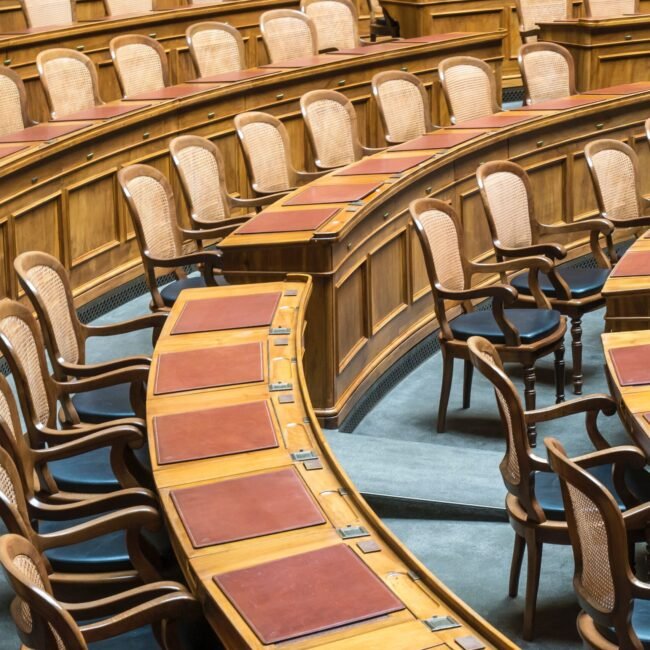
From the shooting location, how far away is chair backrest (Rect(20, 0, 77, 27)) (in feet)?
26.0

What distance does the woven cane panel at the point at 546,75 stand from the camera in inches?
291

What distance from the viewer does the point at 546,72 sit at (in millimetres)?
7422

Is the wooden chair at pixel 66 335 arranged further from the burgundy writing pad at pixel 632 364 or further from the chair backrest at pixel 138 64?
the chair backrest at pixel 138 64

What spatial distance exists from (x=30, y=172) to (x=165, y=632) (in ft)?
10.4

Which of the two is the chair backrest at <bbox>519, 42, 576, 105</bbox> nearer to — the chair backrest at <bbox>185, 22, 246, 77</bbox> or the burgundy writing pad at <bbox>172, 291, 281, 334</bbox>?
the chair backrest at <bbox>185, 22, 246, 77</bbox>

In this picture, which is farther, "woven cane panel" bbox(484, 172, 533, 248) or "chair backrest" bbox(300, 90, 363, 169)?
"chair backrest" bbox(300, 90, 363, 169)

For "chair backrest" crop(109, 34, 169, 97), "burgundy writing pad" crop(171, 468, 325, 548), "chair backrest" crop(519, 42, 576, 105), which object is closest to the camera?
"burgundy writing pad" crop(171, 468, 325, 548)

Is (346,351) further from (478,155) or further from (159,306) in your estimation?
(478,155)

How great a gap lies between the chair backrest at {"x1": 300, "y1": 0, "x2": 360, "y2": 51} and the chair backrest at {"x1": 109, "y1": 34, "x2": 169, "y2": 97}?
1.57 metres

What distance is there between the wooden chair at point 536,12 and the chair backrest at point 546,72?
2033 mm

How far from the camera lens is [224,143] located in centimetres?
674

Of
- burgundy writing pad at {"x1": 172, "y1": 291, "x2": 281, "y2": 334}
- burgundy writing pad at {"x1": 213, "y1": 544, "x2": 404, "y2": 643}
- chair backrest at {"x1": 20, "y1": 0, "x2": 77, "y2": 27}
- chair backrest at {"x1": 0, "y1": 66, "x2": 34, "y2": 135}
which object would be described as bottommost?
burgundy writing pad at {"x1": 213, "y1": 544, "x2": 404, "y2": 643}

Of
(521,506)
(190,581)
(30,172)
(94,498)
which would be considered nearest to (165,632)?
(190,581)

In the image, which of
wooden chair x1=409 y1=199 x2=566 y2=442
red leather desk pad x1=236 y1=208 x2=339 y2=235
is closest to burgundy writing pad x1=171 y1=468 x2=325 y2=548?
red leather desk pad x1=236 y1=208 x2=339 y2=235
